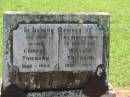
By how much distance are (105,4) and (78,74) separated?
10.8 m

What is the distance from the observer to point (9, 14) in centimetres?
662

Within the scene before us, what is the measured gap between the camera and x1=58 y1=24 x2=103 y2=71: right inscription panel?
684cm

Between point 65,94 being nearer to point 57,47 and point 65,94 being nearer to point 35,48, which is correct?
point 57,47

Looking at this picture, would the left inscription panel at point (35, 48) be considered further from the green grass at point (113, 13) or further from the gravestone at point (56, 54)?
the green grass at point (113, 13)

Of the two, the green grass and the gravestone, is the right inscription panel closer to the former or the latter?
the gravestone

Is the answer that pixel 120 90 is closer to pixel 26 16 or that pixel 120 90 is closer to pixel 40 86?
pixel 40 86

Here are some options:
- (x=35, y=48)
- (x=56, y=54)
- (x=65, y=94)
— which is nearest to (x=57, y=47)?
(x=56, y=54)

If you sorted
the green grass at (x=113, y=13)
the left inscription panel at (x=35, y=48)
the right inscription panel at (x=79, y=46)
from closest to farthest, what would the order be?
the left inscription panel at (x=35, y=48) → the right inscription panel at (x=79, y=46) → the green grass at (x=113, y=13)

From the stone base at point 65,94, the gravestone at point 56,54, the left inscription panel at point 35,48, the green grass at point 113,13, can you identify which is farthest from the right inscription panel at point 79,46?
the green grass at point 113,13

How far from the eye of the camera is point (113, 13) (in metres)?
15.8

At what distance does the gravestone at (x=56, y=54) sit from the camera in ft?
22.0

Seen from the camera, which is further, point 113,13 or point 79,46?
point 113,13

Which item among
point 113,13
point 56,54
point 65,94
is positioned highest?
point 56,54

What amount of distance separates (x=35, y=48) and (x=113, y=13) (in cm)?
933
